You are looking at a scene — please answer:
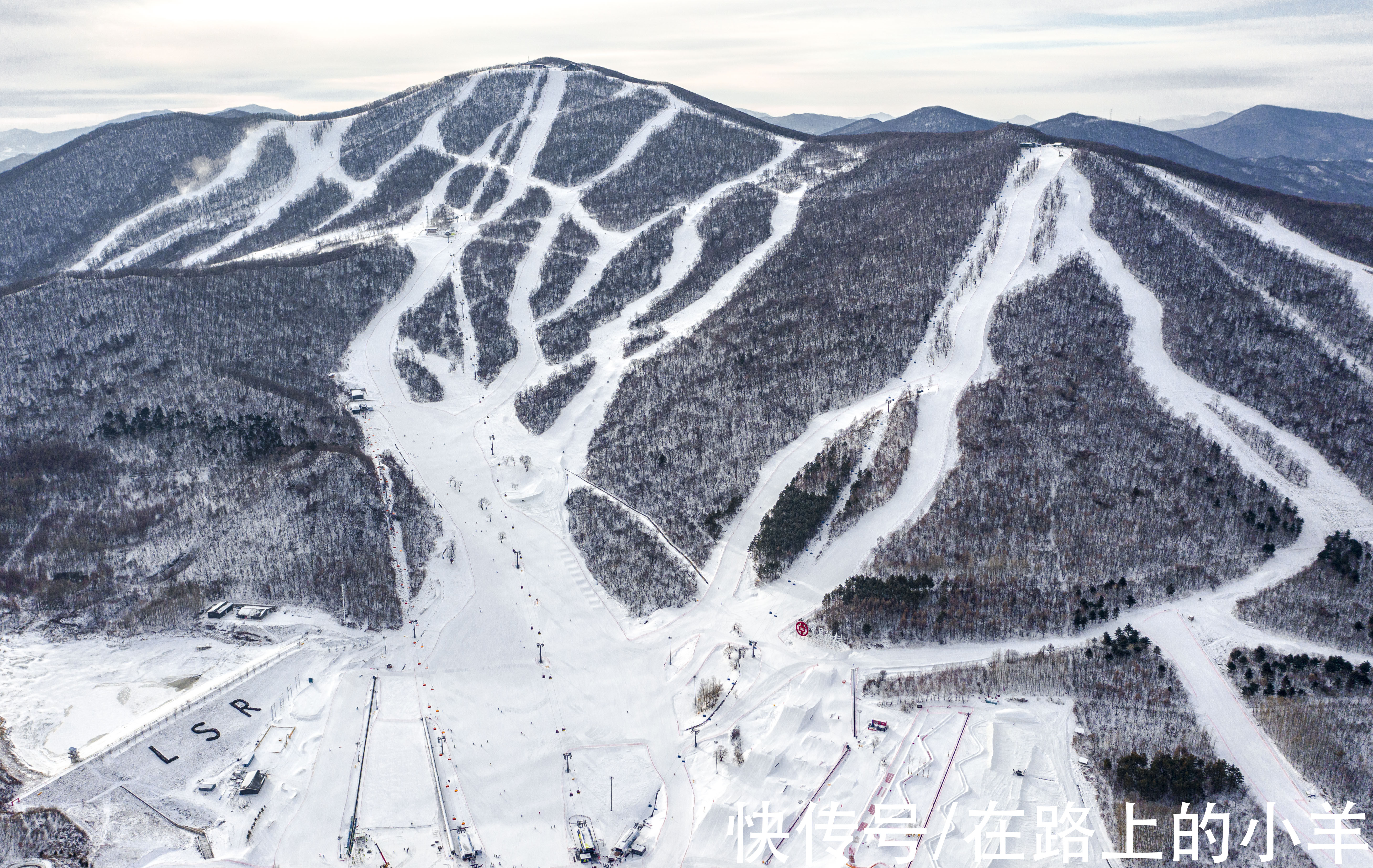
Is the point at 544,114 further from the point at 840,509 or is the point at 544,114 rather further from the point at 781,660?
the point at 781,660

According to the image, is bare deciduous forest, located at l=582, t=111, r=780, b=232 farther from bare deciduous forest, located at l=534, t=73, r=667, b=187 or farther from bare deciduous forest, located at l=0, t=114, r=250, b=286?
bare deciduous forest, located at l=0, t=114, r=250, b=286

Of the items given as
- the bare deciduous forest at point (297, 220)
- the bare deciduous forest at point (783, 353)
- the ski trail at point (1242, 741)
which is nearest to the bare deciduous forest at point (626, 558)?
the bare deciduous forest at point (783, 353)

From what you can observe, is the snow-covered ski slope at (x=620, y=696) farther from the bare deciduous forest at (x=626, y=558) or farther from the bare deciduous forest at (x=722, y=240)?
the bare deciduous forest at (x=722, y=240)

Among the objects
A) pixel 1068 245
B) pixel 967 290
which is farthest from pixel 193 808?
pixel 1068 245

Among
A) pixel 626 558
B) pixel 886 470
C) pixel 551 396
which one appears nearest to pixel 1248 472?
pixel 886 470

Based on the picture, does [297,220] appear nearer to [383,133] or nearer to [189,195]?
[383,133]

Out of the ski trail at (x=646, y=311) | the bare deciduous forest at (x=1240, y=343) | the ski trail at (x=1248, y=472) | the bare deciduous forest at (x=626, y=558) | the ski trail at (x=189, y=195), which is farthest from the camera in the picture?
the ski trail at (x=189, y=195)
